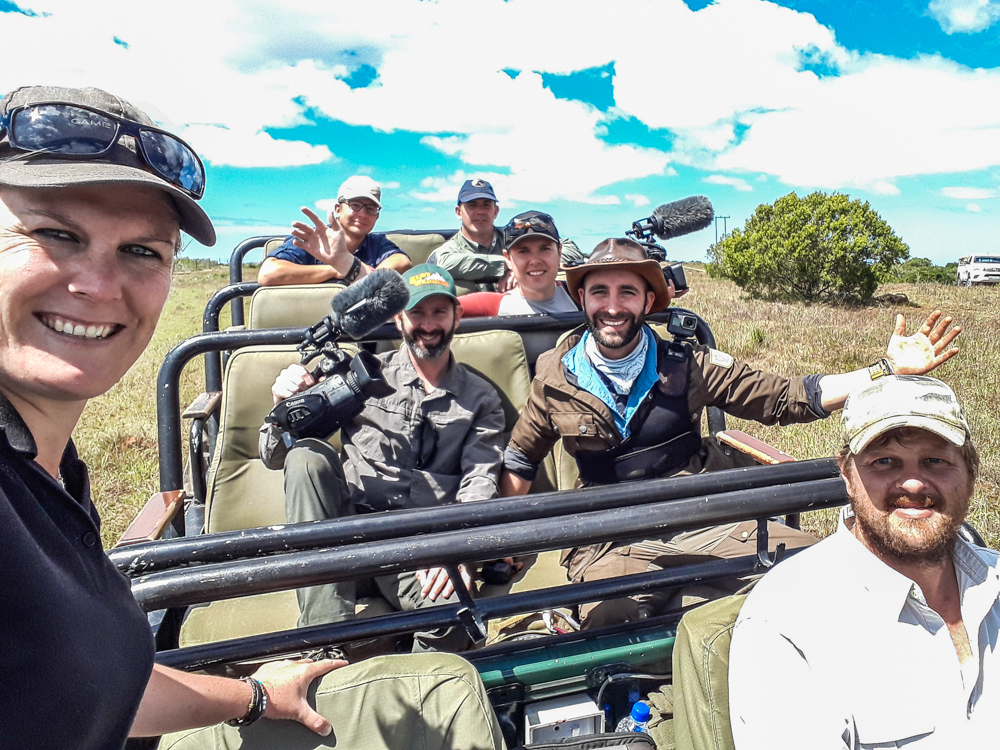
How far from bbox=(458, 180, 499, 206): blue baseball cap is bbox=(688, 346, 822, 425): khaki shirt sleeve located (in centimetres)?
231

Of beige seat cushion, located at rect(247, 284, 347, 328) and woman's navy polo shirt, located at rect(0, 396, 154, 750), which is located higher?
beige seat cushion, located at rect(247, 284, 347, 328)

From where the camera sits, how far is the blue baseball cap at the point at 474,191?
462 centimetres

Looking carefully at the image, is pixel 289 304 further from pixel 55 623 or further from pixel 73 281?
pixel 55 623

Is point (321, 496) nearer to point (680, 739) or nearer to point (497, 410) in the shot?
point (497, 410)

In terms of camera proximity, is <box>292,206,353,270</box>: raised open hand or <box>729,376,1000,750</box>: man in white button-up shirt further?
<box>292,206,353,270</box>: raised open hand

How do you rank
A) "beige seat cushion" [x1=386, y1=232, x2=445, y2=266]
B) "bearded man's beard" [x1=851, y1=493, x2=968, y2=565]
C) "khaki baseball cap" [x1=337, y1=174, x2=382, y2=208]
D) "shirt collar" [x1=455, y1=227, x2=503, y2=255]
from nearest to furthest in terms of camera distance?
"bearded man's beard" [x1=851, y1=493, x2=968, y2=565]
"khaki baseball cap" [x1=337, y1=174, x2=382, y2=208]
"shirt collar" [x1=455, y1=227, x2=503, y2=255]
"beige seat cushion" [x1=386, y1=232, x2=445, y2=266]

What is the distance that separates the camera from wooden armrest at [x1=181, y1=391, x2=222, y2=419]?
2869mm

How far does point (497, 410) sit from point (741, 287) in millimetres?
15670

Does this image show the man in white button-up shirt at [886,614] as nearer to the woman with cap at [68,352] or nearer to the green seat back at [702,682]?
the green seat back at [702,682]

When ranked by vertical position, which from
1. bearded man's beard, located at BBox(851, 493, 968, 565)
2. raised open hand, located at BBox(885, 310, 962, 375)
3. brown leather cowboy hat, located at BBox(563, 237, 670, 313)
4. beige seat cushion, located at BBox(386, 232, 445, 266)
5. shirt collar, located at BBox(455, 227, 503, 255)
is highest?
beige seat cushion, located at BBox(386, 232, 445, 266)

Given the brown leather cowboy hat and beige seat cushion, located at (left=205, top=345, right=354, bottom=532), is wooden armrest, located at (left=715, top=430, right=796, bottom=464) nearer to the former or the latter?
the brown leather cowboy hat

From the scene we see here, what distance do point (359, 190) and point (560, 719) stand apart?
3554 millimetres

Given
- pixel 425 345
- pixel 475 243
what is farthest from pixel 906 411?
pixel 475 243

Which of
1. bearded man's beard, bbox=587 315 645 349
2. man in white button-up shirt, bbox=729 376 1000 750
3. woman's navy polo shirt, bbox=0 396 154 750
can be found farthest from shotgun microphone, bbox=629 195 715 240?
woman's navy polo shirt, bbox=0 396 154 750
